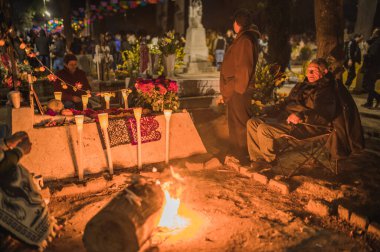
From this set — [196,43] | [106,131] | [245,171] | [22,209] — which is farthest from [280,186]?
[196,43]

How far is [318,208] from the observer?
3.91 meters

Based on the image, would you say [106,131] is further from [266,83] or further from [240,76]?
[266,83]

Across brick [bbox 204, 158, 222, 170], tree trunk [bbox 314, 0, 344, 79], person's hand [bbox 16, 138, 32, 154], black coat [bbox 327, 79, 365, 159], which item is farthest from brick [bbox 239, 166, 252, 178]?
tree trunk [bbox 314, 0, 344, 79]

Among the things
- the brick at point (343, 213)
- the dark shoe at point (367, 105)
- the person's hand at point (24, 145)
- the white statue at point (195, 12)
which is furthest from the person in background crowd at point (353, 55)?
the person's hand at point (24, 145)

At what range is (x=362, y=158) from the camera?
5.81 metres

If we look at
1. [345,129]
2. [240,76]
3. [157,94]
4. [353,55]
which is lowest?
[345,129]

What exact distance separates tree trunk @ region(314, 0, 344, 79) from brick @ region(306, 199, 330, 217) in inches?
161

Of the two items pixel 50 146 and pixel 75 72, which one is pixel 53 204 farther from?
pixel 75 72

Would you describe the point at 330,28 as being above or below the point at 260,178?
above

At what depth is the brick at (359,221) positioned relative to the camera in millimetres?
3524

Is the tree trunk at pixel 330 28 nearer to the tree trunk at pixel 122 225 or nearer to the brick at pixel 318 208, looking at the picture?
the brick at pixel 318 208

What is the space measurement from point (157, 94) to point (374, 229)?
12.0 ft

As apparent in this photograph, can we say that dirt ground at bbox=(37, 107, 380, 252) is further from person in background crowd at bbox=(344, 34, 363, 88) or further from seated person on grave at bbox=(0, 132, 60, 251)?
person in background crowd at bbox=(344, 34, 363, 88)

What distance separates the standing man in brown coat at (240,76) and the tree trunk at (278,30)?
219 inches
